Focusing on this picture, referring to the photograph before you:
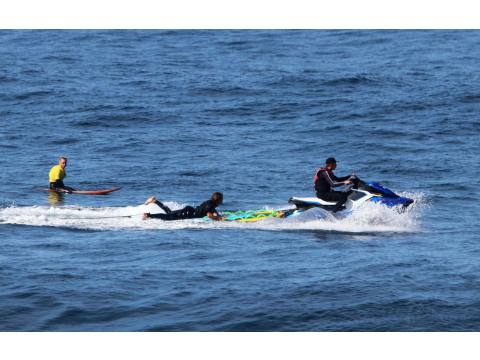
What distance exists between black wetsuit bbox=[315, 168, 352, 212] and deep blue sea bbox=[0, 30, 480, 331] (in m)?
0.52

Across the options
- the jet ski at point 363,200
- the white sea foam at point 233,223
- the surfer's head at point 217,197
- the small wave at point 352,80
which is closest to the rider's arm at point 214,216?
the white sea foam at point 233,223

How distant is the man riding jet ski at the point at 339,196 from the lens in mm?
22938

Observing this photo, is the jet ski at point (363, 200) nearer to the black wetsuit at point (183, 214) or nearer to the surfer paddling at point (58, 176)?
the black wetsuit at point (183, 214)

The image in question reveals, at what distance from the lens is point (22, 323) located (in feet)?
49.6

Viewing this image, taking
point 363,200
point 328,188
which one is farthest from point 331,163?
point 363,200

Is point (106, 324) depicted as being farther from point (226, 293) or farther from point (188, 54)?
point (188, 54)

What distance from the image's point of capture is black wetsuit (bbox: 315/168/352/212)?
75.3 feet

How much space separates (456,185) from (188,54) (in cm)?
2609

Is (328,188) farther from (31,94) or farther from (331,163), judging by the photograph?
(31,94)

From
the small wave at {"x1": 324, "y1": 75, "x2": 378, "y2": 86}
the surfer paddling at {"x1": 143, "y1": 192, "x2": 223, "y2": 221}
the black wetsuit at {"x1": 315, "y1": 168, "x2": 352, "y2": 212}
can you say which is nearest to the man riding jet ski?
the black wetsuit at {"x1": 315, "y1": 168, "x2": 352, "y2": 212}

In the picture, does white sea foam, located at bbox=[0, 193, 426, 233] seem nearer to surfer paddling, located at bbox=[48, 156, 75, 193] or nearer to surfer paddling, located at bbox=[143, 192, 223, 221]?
surfer paddling, located at bbox=[143, 192, 223, 221]

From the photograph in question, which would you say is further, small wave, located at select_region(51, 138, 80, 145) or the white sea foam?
small wave, located at select_region(51, 138, 80, 145)

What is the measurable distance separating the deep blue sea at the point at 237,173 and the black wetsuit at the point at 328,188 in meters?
0.52

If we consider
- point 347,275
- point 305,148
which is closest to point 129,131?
point 305,148
